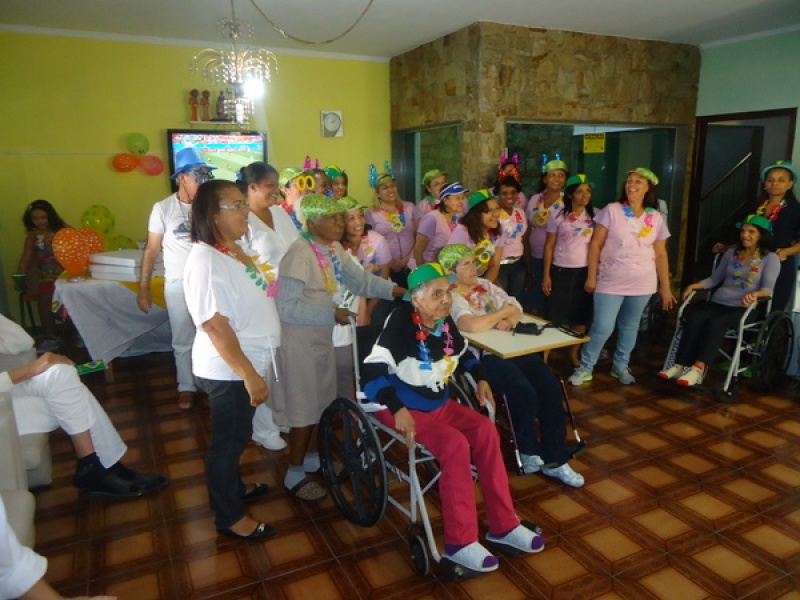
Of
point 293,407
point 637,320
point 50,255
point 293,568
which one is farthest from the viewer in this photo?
point 50,255

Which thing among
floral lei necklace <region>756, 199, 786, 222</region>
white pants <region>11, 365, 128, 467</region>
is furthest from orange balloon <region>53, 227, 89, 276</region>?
floral lei necklace <region>756, 199, 786, 222</region>

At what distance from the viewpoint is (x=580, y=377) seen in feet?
13.5

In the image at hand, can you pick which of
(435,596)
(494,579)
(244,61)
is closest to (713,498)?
(494,579)

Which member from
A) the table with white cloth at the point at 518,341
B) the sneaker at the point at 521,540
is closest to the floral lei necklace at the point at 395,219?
the table with white cloth at the point at 518,341

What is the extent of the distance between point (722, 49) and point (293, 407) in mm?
5929

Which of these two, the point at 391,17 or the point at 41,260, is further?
the point at 41,260

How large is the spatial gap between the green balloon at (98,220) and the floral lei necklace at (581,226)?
13.5 ft

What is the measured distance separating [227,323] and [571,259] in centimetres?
295

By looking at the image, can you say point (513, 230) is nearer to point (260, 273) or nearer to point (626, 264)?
point (626, 264)

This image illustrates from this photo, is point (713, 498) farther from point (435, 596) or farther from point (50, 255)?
point (50, 255)

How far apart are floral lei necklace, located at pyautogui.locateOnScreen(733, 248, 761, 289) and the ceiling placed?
2116 mm

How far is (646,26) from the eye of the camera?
5.32 meters

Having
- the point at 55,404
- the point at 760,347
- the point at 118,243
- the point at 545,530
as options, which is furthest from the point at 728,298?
the point at 118,243

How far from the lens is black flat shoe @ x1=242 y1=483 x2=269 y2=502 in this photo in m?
2.74
